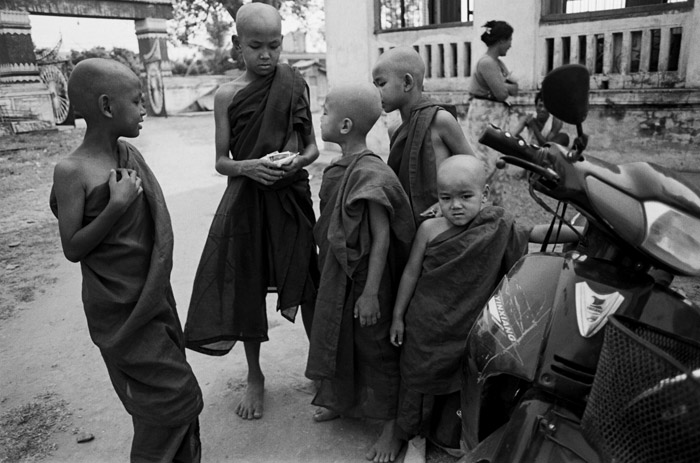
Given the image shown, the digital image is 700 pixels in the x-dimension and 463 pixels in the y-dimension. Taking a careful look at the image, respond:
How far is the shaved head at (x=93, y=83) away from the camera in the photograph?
2.09 m

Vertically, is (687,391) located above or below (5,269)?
above

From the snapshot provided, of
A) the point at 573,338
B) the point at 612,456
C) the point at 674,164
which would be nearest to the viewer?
the point at 612,456

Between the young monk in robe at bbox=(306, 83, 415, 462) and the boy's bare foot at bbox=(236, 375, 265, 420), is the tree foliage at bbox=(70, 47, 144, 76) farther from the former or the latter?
the young monk in robe at bbox=(306, 83, 415, 462)

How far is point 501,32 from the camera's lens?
564 cm

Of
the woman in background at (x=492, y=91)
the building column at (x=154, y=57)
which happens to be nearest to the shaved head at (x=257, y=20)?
the woman in background at (x=492, y=91)

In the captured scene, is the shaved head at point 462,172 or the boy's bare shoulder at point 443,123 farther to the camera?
the boy's bare shoulder at point 443,123

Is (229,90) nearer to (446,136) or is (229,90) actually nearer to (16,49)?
(446,136)

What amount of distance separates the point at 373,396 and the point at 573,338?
1348 mm

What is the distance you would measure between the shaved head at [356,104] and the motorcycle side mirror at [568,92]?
3.74ft

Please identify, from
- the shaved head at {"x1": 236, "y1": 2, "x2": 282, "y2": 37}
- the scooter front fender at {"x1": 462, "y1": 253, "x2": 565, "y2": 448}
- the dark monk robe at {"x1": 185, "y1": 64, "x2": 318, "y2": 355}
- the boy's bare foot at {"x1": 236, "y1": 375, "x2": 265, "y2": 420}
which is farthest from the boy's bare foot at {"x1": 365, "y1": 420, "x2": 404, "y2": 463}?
the shaved head at {"x1": 236, "y1": 2, "x2": 282, "y2": 37}

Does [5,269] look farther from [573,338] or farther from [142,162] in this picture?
[573,338]


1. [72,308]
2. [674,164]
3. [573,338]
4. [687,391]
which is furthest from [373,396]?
[674,164]

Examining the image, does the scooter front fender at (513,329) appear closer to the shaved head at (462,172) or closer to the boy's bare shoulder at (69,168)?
the shaved head at (462,172)

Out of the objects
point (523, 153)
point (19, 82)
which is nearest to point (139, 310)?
point (523, 153)
